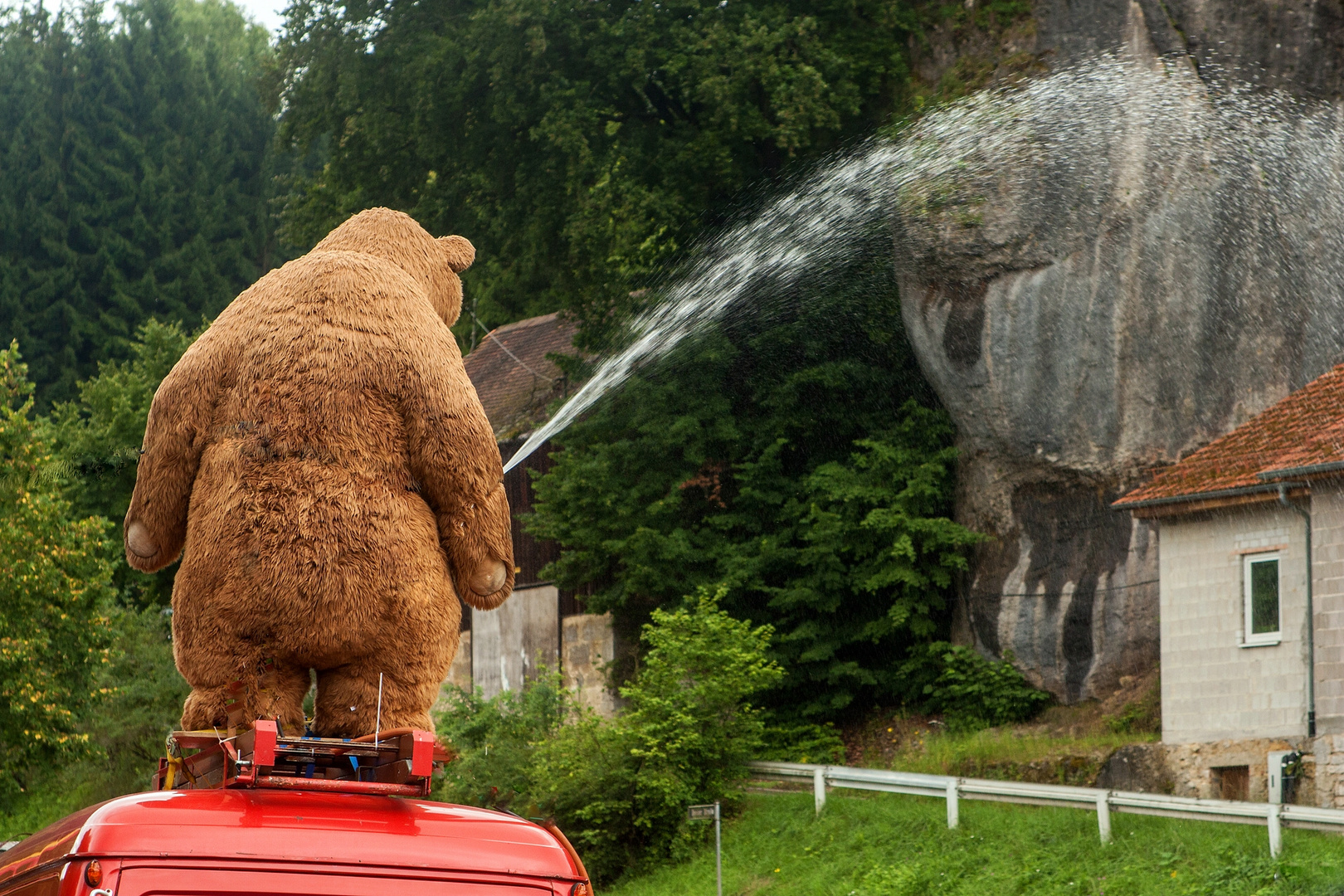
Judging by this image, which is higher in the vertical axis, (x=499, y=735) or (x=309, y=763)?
(x=309, y=763)

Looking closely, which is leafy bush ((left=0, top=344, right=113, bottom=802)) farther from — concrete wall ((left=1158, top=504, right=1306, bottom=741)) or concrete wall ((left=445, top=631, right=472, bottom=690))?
concrete wall ((left=1158, top=504, right=1306, bottom=741))

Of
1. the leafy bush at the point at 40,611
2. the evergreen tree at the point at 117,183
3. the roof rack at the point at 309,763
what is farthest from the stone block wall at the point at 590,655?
the evergreen tree at the point at 117,183

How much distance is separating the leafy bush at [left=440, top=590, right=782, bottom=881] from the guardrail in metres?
1.22

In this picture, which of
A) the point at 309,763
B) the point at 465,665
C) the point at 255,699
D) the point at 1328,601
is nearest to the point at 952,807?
the point at 1328,601

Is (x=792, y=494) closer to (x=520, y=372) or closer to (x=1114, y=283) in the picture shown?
(x=1114, y=283)

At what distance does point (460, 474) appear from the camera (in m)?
8.07

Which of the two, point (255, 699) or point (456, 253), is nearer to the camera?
point (255, 699)

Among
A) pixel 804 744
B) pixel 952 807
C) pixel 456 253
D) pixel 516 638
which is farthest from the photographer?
pixel 516 638

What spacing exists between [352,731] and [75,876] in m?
2.93

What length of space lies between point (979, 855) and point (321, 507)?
13872 millimetres

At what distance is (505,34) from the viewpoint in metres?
28.9

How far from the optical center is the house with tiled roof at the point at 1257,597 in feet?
69.4

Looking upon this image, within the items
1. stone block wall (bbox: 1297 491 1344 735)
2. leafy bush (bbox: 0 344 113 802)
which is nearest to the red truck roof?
stone block wall (bbox: 1297 491 1344 735)

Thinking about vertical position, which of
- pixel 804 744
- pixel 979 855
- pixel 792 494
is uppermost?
pixel 792 494
